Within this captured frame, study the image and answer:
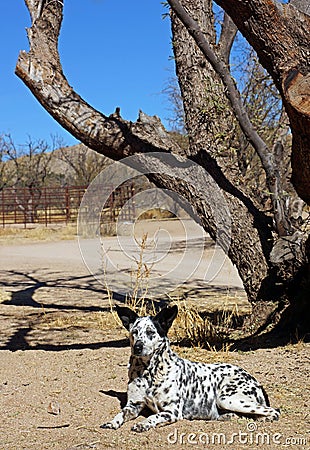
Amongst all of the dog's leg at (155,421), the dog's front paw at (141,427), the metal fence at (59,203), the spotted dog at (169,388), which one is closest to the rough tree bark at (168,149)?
the spotted dog at (169,388)

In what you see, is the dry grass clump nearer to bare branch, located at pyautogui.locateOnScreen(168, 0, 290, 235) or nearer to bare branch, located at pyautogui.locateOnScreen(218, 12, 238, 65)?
bare branch, located at pyautogui.locateOnScreen(168, 0, 290, 235)

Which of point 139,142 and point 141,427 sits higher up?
point 139,142

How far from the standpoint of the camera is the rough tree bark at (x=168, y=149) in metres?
7.96

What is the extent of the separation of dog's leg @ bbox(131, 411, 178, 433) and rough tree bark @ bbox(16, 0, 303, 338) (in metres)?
3.33

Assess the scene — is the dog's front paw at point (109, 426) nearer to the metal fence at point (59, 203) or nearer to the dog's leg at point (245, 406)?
the dog's leg at point (245, 406)

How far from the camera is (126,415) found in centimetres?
482

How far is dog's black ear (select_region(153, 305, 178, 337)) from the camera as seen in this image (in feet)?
16.2

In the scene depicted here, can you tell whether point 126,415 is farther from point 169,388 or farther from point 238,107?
point 238,107

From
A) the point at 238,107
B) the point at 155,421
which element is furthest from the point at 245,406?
the point at 238,107

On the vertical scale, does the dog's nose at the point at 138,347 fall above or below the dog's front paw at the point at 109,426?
above

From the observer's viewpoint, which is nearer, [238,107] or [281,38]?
[281,38]

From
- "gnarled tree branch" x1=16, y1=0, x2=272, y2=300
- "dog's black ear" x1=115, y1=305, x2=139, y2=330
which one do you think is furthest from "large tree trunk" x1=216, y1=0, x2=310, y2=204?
"gnarled tree branch" x1=16, y1=0, x2=272, y2=300

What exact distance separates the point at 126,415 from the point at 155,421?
0.81 feet

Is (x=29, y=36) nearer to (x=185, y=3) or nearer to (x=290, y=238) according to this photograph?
(x=185, y=3)
